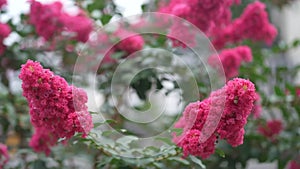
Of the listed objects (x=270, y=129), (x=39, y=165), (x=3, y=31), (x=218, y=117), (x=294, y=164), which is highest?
(x=3, y=31)

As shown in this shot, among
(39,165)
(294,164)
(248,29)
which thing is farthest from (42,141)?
(294,164)

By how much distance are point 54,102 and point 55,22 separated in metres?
0.66

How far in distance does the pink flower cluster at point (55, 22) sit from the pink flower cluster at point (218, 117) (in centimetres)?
67

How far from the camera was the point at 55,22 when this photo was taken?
145cm

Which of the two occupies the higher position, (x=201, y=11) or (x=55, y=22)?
(x=55, y=22)

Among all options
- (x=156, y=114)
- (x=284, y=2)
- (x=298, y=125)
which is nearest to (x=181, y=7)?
(x=156, y=114)

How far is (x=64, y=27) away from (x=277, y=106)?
0.78 metres

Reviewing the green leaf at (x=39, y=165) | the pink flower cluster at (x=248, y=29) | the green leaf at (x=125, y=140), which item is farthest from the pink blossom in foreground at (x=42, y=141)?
the pink flower cluster at (x=248, y=29)

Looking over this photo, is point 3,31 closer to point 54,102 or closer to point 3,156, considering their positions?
point 3,156

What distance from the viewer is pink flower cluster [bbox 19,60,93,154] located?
0.82 meters

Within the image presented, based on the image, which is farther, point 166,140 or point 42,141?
point 42,141

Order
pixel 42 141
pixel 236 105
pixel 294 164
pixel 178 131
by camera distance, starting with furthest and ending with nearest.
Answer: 1. pixel 294 164
2. pixel 42 141
3. pixel 178 131
4. pixel 236 105

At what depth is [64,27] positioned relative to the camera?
149 centimetres

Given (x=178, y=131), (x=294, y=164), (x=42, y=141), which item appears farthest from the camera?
(x=294, y=164)
